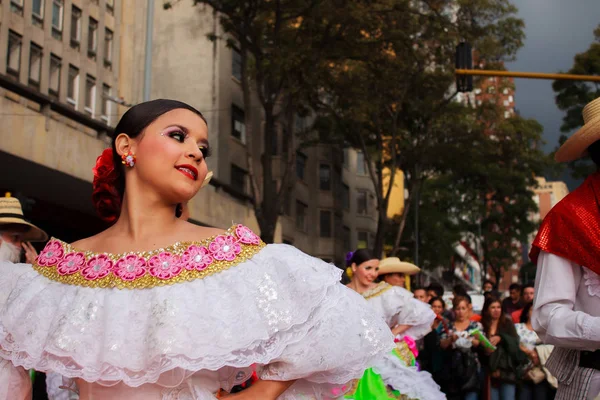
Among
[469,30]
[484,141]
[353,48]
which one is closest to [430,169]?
[484,141]

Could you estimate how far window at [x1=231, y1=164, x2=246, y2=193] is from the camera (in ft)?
118

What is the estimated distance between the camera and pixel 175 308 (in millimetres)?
2918

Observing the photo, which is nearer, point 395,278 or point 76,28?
point 395,278

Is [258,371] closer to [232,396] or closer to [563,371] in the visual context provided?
[232,396]

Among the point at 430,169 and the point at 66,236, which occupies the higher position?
the point at 430,169

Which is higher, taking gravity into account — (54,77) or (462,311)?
(54,77)

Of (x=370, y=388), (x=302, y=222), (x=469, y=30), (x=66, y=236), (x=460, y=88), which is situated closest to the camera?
(x=370, y=388)

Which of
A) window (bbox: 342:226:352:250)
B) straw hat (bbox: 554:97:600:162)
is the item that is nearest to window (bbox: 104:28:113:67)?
window (bbox: 342:226:352:250)

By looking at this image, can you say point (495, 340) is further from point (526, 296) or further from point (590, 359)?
point (590, 359)

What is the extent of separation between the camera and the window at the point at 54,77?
27312 millimetres

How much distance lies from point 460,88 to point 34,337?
47.4ft

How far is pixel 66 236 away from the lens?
3017 cm

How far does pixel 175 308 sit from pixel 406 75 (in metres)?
25.9

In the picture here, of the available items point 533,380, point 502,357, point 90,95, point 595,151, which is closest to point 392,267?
point 502,357
